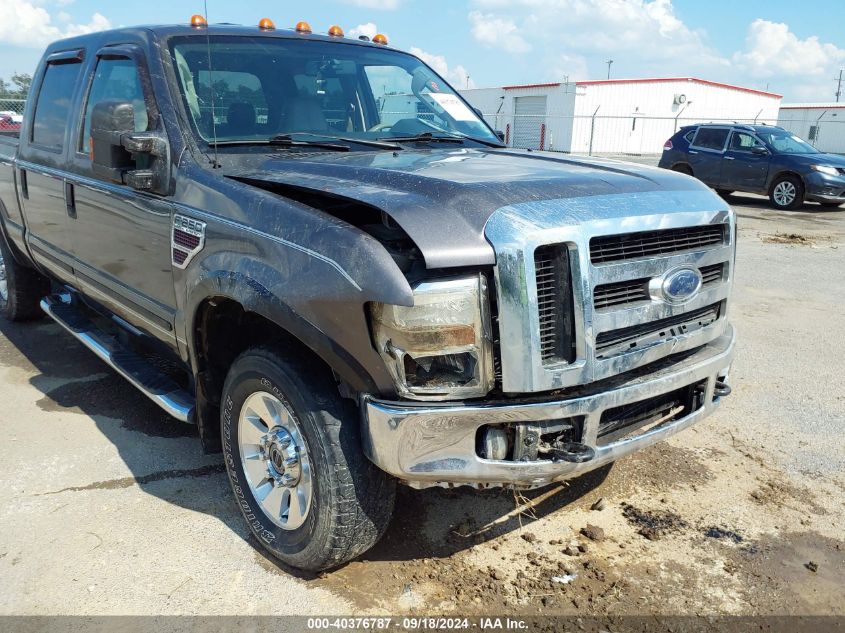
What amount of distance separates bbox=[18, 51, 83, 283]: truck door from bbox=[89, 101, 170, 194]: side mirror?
1.17m

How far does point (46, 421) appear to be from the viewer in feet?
13.9

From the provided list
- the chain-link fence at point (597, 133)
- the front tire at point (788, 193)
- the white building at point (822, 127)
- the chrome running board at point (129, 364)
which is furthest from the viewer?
the white building at point (822, 127)

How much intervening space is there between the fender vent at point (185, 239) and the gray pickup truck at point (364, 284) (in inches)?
0.7

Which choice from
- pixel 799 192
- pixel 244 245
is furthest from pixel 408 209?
pixel 799 192

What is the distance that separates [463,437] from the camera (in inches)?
90.5

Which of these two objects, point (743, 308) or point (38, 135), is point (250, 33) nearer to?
point (38, 135)

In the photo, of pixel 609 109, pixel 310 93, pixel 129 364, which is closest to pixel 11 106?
pixel 129 364

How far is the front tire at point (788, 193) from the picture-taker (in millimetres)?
14438

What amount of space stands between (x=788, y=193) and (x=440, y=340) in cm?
1470

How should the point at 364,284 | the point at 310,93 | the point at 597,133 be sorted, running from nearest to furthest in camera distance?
1. the point at 364,284
2. the point at 310,93
3. the point at 597,133

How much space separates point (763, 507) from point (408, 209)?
92.7 inches

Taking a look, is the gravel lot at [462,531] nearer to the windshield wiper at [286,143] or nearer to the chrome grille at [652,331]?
the chrome grille at [652,331]

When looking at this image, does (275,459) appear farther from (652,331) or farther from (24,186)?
(24,186)

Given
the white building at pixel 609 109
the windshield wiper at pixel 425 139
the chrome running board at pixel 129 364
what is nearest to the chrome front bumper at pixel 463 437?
→ the chrome running board at pixel 129 364
